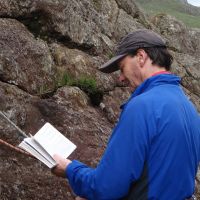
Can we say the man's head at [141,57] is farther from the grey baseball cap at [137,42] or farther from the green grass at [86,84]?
the green grass at [86,84]

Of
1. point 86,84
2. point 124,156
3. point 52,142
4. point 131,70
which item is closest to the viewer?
point 124,156

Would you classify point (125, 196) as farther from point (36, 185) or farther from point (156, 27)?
point (156, 27)

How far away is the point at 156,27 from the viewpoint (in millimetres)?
20297

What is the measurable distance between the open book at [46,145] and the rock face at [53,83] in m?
2.16

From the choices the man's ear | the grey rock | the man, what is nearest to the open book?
the man

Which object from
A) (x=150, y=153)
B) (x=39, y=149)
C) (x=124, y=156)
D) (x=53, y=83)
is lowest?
(x=53, y=83)

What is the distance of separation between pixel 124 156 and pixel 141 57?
1098 mm

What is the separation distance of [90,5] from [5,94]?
20.7 ft

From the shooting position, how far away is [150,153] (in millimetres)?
4449

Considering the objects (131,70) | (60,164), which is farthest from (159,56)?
(60,164)

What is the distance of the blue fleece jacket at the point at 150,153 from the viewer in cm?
439

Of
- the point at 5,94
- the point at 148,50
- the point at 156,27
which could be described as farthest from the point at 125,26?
the point at 148,50

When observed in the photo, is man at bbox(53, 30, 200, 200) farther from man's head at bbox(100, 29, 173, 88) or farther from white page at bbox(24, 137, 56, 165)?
white page at bbox(24, 137, 56, 165)

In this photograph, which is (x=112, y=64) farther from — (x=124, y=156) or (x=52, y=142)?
(x=124, y=156)
